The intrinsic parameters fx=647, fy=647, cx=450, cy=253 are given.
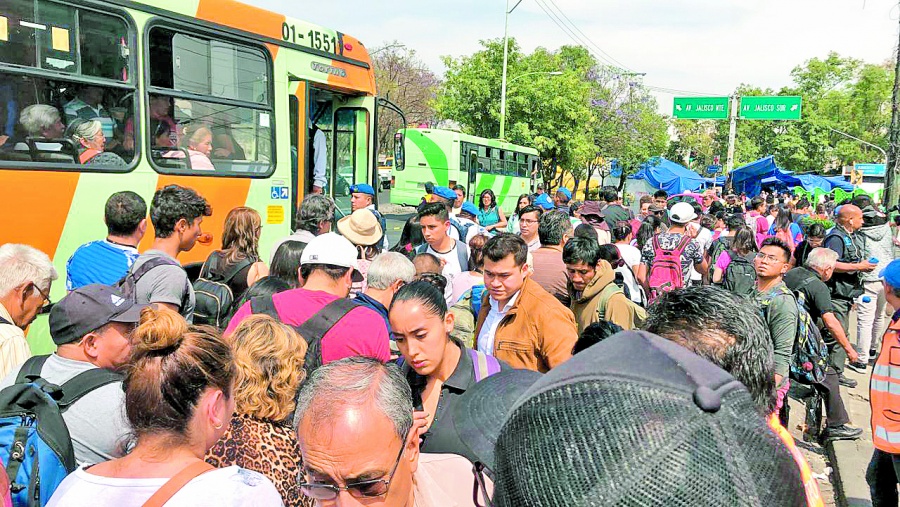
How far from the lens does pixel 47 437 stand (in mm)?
2172

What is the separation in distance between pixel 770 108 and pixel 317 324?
3568 centimetres

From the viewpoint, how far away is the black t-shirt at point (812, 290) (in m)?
5.83

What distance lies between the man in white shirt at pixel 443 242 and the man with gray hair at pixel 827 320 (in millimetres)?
2989

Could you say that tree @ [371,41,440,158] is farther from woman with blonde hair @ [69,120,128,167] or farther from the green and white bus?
woman with blonde hair @ [69,120,128,167]

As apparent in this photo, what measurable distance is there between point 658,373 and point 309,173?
737cm

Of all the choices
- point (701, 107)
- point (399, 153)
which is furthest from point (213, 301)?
point (701, 107)

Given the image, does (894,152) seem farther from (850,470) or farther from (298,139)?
(298,139)

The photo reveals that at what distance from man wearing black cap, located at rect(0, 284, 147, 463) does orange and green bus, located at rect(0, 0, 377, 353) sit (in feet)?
9.38

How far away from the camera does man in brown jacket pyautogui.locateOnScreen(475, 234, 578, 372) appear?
338cm

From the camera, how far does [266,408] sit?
2.43 metres

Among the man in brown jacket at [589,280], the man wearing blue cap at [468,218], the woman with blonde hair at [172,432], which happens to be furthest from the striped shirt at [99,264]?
the man wearing blue cap at [468,218]

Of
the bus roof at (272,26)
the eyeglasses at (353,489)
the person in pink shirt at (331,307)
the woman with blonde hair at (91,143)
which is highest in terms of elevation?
the bus roof at (272,26)

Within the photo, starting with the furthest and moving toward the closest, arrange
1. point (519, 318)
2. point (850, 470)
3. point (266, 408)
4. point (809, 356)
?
point (850, 470), point (809, 356), point (519, 318), point (266, 408)

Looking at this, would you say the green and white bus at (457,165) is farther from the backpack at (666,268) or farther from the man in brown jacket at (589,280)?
the man in brown jacket at (589,280)
